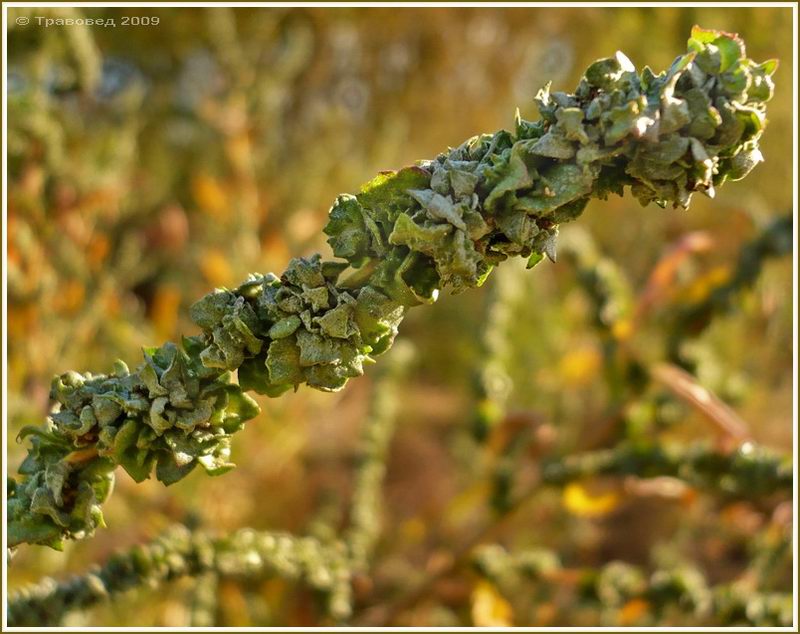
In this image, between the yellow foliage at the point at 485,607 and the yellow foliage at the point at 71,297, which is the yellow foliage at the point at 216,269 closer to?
the yellow foliage at the point at 71,297

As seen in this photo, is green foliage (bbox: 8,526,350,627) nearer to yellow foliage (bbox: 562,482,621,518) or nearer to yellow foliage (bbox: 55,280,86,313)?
yellow foliage (bbox: 562,482,621,518)

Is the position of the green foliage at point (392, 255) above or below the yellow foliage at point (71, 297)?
below

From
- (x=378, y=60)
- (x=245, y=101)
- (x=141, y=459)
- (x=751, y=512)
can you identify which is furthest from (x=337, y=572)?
(x=378, y=60)

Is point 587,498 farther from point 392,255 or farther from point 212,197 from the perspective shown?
point 212,197

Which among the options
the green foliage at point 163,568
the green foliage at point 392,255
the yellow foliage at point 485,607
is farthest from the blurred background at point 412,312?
the green foliage at point 392,255

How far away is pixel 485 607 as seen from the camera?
2.66 ft

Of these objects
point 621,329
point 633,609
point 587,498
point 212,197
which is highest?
point 212,197

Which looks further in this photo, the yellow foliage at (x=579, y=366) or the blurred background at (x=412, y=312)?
the yellow foliage at (x=579, y=366)

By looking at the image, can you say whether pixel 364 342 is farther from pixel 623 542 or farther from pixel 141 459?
pixel 623 542

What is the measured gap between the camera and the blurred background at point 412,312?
88 cm

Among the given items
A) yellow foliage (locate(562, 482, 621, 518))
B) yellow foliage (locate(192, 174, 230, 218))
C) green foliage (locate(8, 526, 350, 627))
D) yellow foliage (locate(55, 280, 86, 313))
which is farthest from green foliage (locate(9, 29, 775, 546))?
yellow foliage (locate(192, 174, 230, 218))

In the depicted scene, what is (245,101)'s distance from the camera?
1.25 meters

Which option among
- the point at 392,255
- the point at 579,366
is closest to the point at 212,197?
the point at 579,366

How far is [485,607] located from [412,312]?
0.67m
